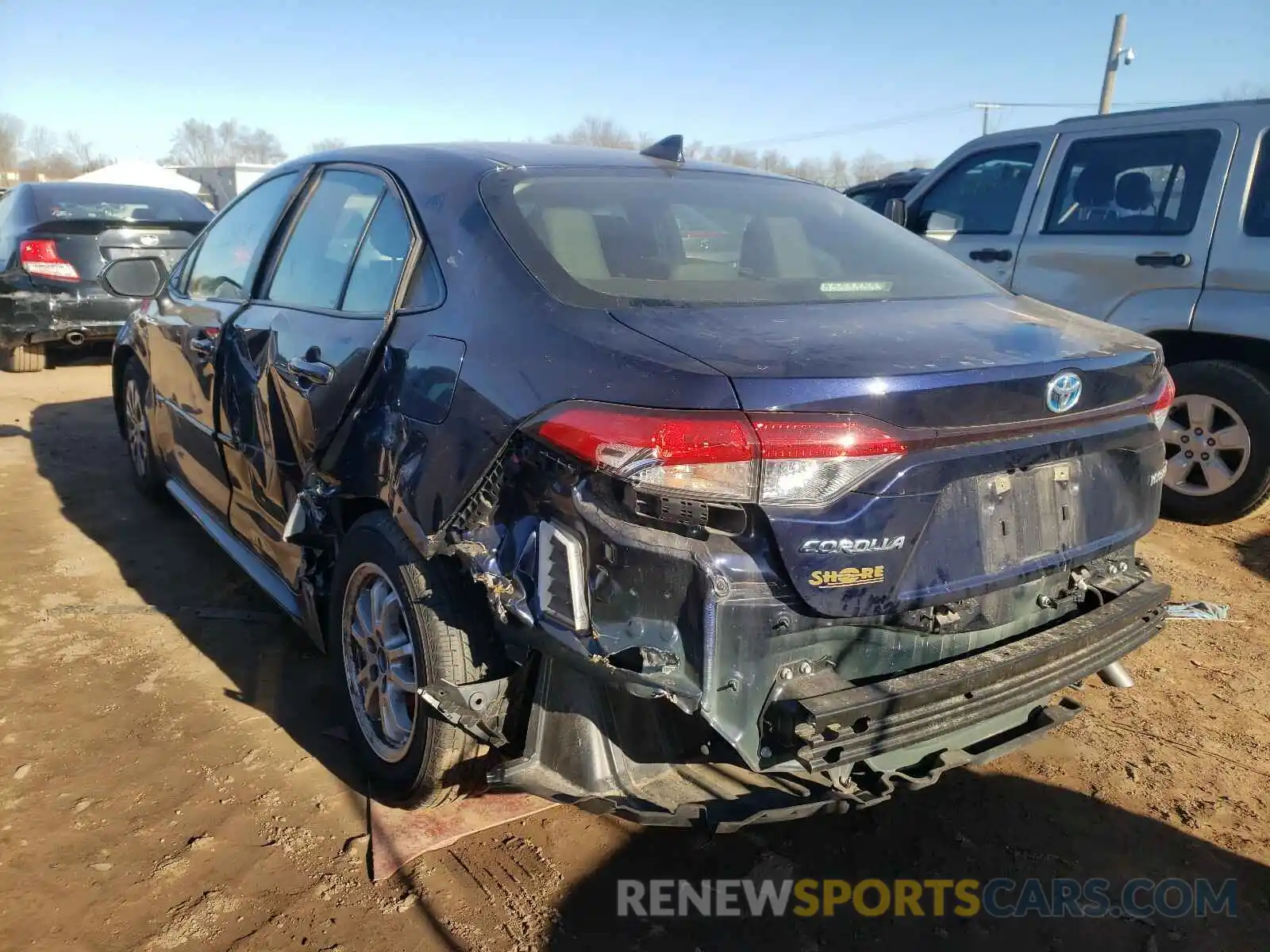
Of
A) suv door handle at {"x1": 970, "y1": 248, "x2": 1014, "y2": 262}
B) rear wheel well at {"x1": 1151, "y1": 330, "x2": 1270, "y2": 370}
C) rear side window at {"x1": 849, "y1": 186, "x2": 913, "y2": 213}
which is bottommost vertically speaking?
rear wheel well at {"x1": 1151, "y1": 330, "x2": 1270, "y2": 370}

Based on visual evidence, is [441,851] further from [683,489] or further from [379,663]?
[683,489]

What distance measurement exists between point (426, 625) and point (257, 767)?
985 millimetres

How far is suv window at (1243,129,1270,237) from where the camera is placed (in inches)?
176

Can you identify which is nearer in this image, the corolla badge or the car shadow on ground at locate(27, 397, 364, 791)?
the corolla badge

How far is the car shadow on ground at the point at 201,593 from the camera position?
3139 mm

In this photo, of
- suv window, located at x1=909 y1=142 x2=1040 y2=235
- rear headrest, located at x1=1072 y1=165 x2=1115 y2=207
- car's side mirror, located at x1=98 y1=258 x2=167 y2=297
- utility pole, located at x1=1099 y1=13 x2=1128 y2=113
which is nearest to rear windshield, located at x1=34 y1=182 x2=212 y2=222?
car's side mirror, located at x1=98 y1=258 x2=167 y2=297

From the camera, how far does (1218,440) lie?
4688 mm

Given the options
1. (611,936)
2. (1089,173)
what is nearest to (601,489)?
(611,936)

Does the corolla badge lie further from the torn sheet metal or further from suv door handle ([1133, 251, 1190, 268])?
suv door handle ([1133, 251, 1190, 268])

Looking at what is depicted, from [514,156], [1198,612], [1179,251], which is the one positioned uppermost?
[514,156]

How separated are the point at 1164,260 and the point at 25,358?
903cm

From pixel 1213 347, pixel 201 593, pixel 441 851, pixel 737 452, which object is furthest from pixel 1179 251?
pixel 201 593

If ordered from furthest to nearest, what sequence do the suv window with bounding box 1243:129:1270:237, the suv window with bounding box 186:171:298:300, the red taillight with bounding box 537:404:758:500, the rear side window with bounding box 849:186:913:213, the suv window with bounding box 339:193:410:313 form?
the rear side window with bounding box 849:186:913:213
the suv window with bounding box 1243:129:1270:237
the suv window with bounding box 186:171:298:300
the suv window with bounding box 339:193:410:313
the red taillight with bounding box 537:404:758:500

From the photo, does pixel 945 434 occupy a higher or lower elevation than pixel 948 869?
higher
